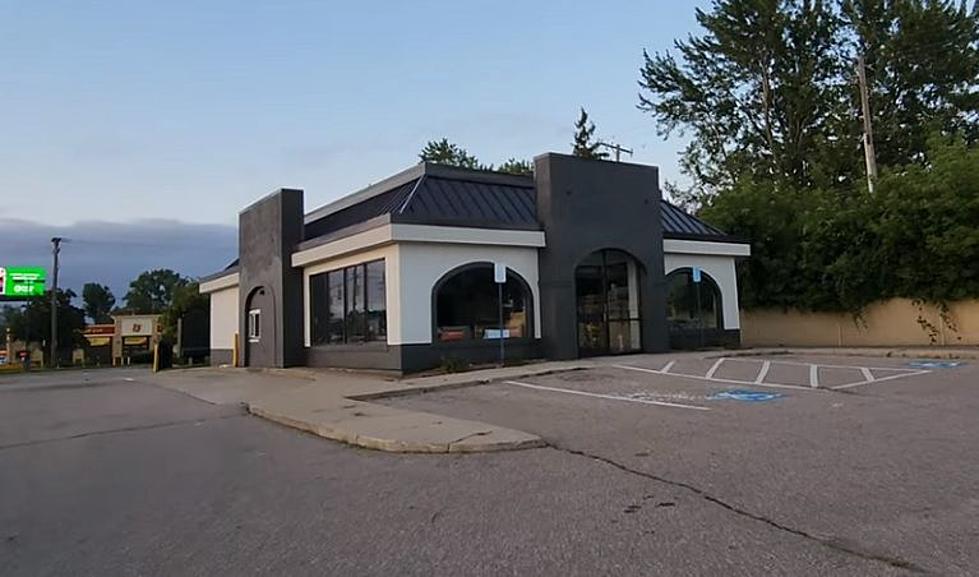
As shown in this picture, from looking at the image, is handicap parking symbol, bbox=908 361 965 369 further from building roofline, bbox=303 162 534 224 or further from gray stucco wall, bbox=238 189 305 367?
gray stucco wall, bbox=238 189 305 367

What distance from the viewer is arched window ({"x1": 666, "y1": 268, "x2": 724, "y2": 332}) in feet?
76.5

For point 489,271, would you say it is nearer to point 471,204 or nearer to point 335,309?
point 471,204

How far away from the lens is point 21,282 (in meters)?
59.1

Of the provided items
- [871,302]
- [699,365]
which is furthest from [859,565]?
[871,302]

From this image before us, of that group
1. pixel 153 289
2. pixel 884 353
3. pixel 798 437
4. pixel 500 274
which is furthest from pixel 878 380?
pixel 153 289

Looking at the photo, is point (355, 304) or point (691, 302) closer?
point (355, 304)

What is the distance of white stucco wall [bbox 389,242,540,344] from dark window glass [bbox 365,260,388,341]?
0.84 m

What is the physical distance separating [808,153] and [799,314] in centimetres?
1374

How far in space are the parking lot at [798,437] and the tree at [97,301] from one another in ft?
484

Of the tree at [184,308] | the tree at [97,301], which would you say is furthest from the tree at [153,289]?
the tree at [184,308]

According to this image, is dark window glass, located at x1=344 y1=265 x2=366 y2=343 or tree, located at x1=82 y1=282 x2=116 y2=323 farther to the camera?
tree, located at x1=82 y1=282 x2=116 y2=323

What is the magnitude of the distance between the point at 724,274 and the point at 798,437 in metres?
16.7

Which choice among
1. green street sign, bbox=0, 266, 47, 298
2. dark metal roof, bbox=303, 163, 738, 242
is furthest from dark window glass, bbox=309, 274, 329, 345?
green street sign, bbox=0, 266, 47, 298

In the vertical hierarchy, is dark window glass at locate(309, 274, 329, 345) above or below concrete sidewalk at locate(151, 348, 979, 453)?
above
